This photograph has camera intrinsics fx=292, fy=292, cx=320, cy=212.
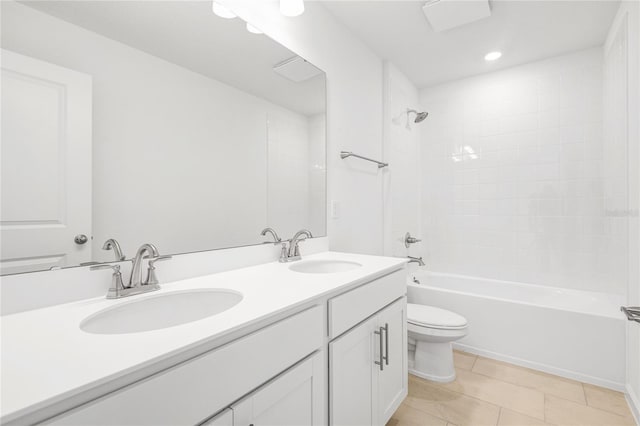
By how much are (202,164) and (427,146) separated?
8.61 feet

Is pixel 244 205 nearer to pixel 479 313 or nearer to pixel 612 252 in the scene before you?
pixel 479 313

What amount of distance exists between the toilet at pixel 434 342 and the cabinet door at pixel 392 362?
1.31 ft

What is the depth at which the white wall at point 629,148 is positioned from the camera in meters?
1.49

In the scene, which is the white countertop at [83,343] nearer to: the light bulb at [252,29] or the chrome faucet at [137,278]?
the chrome faucet at [137,278]

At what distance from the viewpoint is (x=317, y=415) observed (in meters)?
0.92

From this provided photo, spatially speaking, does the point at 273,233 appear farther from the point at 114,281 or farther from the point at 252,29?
the point at 252,29

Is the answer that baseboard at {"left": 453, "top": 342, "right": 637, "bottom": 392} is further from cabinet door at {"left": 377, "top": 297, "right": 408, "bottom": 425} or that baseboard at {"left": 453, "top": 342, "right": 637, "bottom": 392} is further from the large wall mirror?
the large wall mirror

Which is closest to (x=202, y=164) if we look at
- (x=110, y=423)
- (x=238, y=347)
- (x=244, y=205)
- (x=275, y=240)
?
(x=244, y=205)

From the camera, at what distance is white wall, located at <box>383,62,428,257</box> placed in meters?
2.53

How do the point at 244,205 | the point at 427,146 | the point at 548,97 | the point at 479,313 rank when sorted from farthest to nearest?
the point at 427,146 → the point at 548,97 → the point at 479,313 → the point at 244,205

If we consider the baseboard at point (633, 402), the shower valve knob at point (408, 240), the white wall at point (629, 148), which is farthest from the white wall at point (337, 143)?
the baseboard at point (633, 402)

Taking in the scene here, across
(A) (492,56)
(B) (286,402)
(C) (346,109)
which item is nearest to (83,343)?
(B) (286,402)

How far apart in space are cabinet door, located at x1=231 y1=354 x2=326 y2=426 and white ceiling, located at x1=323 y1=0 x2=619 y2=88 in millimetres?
2046

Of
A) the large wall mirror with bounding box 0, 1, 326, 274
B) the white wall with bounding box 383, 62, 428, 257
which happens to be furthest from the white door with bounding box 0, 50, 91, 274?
the white wall with bounding box 383, 62, 428, 257
